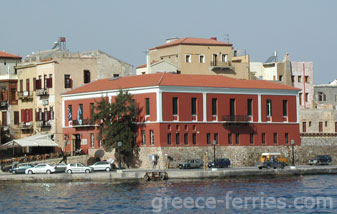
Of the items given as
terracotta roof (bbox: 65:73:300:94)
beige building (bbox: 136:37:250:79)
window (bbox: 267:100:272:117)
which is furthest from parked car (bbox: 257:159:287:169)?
beige building (bbox: 136:37:250:79)

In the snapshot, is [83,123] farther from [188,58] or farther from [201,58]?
[201,58]

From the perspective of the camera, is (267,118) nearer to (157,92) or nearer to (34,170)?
(157,92)

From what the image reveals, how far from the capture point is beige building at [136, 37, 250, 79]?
11225 cm

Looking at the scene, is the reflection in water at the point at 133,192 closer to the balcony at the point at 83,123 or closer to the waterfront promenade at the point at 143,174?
the waterfront promenade at the point at 143,174

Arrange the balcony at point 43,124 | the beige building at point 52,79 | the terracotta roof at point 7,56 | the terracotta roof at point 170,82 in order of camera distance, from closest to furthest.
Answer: the terracotta roof at point 170,82 < the beige building at point 52,79 < the balcony at point 43,124 < the terracotta roof at point 7,56

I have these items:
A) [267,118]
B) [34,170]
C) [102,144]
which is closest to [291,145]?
[267,118]

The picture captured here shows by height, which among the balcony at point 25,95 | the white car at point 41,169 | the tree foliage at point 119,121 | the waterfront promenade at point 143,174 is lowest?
the waterfront promenade at point 143,174

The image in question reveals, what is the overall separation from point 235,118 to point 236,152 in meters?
3.49

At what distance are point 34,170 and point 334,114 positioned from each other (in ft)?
140

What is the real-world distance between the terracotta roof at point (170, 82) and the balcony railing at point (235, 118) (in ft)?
10.1

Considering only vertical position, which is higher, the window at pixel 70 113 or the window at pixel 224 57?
the window at pixel 224 57

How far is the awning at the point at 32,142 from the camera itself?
340 ft

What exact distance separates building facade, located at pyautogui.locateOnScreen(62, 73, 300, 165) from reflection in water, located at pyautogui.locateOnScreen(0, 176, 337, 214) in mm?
11418

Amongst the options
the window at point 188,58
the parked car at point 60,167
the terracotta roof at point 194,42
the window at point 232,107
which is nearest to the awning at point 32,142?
the parked car at point 60,167
